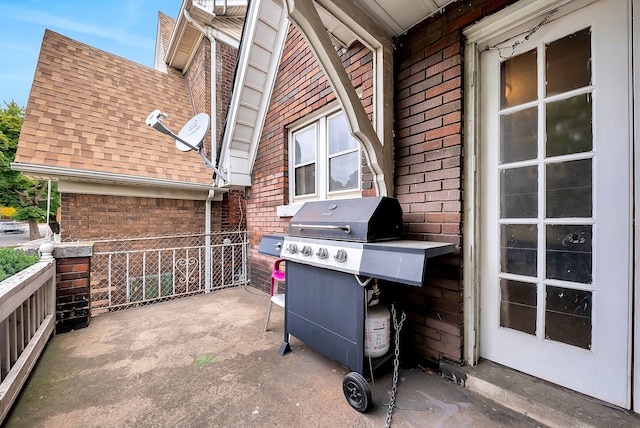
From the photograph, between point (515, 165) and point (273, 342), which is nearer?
point (515, 165)

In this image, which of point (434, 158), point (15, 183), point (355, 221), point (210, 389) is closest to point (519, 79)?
point (434, 158)

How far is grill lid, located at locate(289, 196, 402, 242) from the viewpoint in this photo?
1.74m

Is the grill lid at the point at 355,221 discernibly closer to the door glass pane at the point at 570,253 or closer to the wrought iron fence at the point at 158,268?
the door glass pane at the point at 570,253

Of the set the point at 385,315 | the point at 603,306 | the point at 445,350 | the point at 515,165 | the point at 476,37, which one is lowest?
the point at 445,350

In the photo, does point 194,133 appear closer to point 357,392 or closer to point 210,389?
point 210,389

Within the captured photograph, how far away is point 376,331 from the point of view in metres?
1.85

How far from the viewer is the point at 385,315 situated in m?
1.91

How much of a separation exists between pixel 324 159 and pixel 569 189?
93.2 inches

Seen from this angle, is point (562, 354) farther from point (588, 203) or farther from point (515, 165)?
point (515, 165)

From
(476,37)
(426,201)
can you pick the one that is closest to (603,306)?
(426,201)

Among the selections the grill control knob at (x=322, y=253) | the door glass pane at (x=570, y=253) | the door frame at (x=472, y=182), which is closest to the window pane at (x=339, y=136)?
the door frame at (x=472, y=182)

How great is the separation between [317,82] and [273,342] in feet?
10.3

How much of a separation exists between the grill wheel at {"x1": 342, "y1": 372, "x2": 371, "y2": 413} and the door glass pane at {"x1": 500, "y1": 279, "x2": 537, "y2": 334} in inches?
45.8

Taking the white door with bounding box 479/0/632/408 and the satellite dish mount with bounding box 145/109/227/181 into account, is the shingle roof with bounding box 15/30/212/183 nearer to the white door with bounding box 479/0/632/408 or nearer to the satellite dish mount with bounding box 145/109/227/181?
the satellite dish mount with bounding box 145/109/227/181
